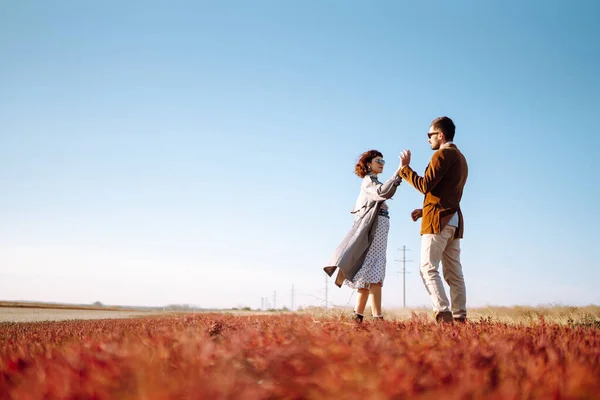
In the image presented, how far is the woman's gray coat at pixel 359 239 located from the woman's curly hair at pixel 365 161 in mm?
233

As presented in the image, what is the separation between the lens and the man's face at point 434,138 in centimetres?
Result: 632

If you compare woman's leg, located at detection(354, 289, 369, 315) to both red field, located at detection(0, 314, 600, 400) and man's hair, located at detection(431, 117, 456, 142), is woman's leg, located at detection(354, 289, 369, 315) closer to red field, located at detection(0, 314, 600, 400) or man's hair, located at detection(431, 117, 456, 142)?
man's hair, located at detection(431, 117, 456, 142)

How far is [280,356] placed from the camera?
1.91 meters

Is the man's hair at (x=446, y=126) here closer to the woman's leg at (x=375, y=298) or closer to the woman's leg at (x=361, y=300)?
the woman's leg at (x=375, y=298)

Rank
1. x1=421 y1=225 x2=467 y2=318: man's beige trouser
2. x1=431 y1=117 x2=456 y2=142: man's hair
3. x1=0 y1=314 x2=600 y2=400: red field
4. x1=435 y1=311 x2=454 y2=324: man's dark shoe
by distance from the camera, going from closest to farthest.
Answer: x1=0 y1=314 x2=600 y2=400: red field → x1=435 y1=311 x2=454 y2=324: man's dark shoe → x1=421 y1=225 x2=467 y2=318: man's beige trouser → x1=431 y1=117 x2=456 y2=142: man's hair

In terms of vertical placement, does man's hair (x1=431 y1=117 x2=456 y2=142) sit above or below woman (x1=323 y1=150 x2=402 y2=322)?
above

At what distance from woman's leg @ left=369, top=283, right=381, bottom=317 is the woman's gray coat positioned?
1.17 ft

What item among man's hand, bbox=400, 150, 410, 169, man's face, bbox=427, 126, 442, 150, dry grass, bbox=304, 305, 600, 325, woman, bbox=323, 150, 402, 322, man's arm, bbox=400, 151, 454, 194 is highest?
man's face, bbox=427, 126, 442, 150

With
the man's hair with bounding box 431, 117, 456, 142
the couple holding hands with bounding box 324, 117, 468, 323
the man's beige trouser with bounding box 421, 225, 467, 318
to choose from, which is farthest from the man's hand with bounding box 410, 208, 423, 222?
the man's hair with bounding box 431, 117, 456, 142

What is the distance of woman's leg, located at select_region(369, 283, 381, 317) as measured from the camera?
6.43 meters

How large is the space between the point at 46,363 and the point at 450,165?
524 cm

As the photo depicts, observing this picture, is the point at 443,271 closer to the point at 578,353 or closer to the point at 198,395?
the point at 578,353

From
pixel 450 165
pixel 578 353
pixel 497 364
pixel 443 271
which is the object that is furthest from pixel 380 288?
pixel 497 364

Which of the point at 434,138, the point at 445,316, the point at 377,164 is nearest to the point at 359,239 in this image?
the point at 377,164
